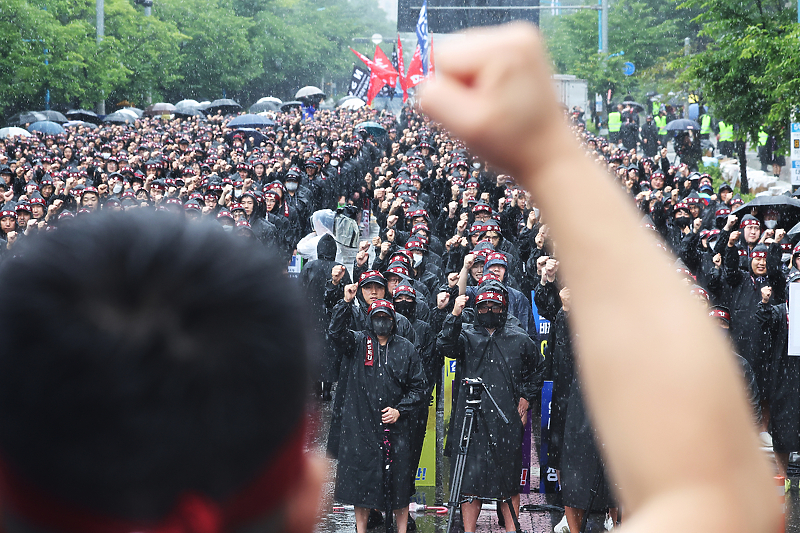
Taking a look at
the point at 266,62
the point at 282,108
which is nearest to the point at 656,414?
the point at 282,108

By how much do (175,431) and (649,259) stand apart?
1.27 ft

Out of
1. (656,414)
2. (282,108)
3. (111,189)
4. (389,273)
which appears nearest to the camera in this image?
(656,414)

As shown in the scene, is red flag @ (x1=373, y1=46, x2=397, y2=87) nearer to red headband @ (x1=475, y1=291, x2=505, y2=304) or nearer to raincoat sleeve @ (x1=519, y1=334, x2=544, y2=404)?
red headband @ (x1=475, y1=291, x2=505, y2=304)

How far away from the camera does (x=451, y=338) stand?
7348 mm

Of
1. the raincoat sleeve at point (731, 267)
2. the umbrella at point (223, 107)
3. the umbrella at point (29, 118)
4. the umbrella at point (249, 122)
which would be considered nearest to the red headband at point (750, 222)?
the raincoat sleeve at point (731, 267)

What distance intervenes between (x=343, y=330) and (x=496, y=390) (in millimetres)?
1325

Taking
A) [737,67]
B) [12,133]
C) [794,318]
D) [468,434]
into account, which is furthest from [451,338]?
[12,133]

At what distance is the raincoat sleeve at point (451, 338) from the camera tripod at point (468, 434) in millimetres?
300

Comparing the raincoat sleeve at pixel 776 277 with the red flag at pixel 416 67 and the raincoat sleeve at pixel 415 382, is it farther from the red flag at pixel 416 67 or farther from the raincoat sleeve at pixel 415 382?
the red flag at pixel 416 67

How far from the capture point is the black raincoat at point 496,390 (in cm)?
720

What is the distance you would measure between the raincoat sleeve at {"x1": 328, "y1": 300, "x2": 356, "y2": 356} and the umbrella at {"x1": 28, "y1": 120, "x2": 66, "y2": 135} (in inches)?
1019

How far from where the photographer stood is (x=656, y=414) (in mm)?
688

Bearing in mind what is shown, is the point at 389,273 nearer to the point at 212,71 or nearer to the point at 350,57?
the point at 212,71

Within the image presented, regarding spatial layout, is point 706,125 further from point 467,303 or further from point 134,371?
point 134,371
